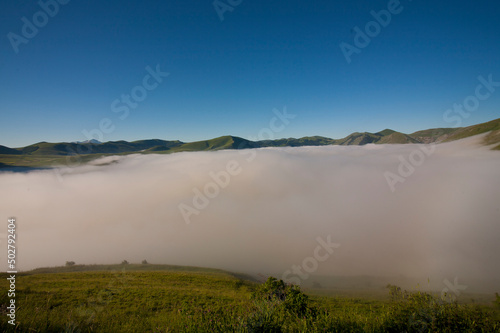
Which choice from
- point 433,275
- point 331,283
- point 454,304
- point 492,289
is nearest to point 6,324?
point 454,304

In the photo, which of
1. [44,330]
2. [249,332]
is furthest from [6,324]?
[249,332]

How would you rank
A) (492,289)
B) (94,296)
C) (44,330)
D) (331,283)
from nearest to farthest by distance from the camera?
(44,330) < (94,296) < (492,289) < (331,283)

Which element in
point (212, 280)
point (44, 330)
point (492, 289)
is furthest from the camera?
point (492, 289)

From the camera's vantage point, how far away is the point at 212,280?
95062 millimetres

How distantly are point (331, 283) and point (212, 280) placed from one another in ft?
348

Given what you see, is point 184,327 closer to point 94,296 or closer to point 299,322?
point 299,322

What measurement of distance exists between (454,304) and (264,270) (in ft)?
611

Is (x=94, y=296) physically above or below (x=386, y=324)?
below

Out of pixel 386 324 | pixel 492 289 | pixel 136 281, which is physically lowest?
pixel 492 289

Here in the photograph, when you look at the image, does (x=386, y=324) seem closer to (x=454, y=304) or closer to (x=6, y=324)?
(x=454, y=304)

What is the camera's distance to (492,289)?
145000 mm

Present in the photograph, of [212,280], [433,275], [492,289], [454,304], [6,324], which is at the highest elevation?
[6,324]

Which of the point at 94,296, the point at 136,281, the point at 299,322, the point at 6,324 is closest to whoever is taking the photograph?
the point at 6,324

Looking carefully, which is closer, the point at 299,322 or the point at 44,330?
the point at 44,330
